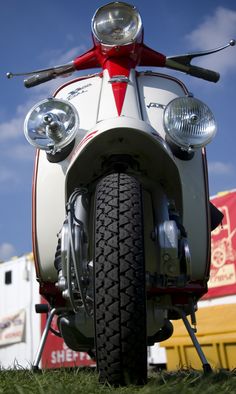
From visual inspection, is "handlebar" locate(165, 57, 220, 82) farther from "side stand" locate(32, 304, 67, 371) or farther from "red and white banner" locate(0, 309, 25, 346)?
"red and white banner" locate(0, 309, 25, 346)

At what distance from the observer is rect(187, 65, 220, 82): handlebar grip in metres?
3.50

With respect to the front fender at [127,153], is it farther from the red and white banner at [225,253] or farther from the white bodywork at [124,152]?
the red and white banner at [225,253]

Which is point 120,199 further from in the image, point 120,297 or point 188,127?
point 188,127

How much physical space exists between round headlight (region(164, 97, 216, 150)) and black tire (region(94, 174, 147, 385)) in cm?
59

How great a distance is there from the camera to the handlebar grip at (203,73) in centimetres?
350

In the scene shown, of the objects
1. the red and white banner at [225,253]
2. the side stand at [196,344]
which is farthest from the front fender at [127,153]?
the red and white banner at [225,253]

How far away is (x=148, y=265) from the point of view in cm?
264

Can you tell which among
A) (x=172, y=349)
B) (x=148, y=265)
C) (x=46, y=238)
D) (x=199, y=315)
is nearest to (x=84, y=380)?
(x=148, y=265)

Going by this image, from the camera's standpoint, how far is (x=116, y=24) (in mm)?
2822

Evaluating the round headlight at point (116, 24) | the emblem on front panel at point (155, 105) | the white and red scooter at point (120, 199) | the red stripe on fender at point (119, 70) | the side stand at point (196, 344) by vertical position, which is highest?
Answer: the round headlight at point (116, 24)

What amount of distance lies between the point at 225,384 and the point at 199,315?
19.5 feet

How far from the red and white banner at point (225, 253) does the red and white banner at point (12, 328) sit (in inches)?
261

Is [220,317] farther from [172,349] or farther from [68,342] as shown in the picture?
[68,342]

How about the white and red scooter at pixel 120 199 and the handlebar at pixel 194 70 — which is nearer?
the white and red scooter at pixel 120 199
